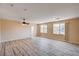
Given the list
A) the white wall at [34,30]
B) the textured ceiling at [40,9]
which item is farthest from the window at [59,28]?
the white wall at [34,30]

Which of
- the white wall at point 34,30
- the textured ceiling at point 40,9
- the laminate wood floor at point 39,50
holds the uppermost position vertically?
the textured ceiling at point 40,9

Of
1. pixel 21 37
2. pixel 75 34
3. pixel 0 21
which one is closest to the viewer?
pixel 75 34

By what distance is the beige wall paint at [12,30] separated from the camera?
30.6ft

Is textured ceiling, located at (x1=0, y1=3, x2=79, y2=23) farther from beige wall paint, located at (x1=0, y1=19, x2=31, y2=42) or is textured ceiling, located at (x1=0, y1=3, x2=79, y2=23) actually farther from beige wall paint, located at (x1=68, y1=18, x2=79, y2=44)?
beige wall paint, located at (x1=0, y1=19, x2=31, y2=42)

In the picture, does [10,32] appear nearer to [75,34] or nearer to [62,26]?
[62,26]

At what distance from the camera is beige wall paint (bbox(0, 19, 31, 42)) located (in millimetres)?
9341

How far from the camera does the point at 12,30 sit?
1045 cm

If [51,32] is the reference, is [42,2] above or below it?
above

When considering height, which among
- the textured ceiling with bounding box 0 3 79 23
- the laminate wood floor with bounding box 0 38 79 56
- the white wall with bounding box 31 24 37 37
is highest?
the textured ceiling with bounding box 0 3 79 23

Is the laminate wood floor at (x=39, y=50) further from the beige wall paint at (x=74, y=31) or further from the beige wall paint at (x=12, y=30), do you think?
the beige wall paint at (x=12, y=30)

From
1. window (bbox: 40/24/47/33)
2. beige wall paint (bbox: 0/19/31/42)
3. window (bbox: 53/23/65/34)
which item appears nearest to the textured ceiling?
beige wall paint (bbox: 0/19/31/42)

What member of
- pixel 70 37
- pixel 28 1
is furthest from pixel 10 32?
pixel 28 1

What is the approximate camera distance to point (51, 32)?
12.2m

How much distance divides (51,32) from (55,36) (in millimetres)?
988
